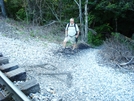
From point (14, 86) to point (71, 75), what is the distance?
243cm

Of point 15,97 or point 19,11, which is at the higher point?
point 19,11

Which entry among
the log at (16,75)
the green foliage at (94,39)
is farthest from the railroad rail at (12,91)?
the green foliage at (94,39)

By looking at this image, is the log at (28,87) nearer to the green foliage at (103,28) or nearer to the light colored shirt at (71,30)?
the light colored shirt at (71,30)

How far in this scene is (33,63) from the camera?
6164 millimetres

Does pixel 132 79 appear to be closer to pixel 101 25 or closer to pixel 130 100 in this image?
pixel 130 100

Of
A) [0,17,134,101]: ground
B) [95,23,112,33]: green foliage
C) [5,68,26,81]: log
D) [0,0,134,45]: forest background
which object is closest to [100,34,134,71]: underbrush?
[0,17,134,101]: ground

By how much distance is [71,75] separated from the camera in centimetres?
556

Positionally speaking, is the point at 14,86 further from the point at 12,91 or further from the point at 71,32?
the point at 71,32

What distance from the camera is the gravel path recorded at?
4371 millimetres

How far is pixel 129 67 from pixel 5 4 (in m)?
15.4

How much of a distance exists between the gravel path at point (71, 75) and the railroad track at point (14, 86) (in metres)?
0.22

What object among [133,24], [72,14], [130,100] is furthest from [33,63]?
[133,24]

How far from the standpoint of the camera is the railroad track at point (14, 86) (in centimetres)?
323

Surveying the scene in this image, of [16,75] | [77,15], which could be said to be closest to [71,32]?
[16,75]
